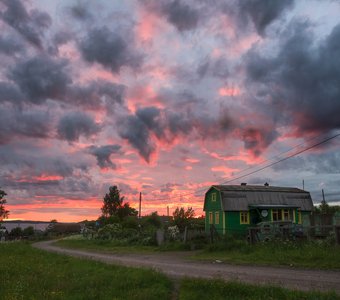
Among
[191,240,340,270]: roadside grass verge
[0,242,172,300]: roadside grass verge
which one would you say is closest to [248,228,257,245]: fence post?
[191,240,340,270]: roadside grass verge

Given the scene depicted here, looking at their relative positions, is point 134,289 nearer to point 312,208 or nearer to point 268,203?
point 268,203

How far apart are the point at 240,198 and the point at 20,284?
33.5 meters

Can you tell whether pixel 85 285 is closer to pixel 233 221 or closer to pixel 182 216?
pixel 233 221

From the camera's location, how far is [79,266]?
20422 mm

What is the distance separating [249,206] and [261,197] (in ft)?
8.95

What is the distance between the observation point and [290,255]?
20.4m

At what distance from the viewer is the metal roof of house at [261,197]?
147 feet

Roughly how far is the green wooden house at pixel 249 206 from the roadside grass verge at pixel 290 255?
1787 cm

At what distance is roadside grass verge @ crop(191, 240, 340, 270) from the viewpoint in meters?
18.4

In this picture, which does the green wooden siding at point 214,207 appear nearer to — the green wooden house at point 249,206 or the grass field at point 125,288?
the green wooden house at point 249,206

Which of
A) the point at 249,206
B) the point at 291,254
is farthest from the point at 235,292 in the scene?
the point at 249,206

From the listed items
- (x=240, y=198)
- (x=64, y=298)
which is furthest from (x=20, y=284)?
(x=240, y=198)

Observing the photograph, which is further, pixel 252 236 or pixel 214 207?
pixel 214 207

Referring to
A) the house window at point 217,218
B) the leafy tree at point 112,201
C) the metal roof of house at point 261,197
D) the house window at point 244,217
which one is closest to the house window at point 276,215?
the metal roof of house at point 261,197
